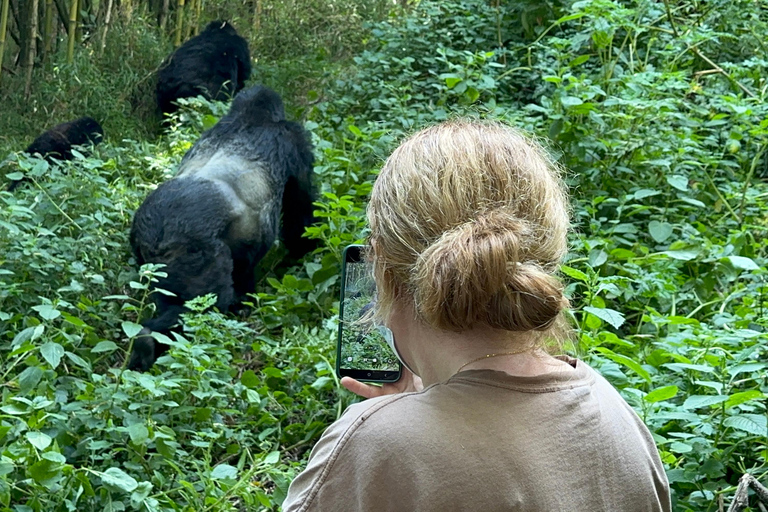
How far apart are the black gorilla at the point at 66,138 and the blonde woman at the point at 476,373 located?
403 cm

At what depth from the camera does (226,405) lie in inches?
105

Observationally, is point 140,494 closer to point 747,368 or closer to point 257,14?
point 747,368

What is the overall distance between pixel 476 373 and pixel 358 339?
38 centimetres

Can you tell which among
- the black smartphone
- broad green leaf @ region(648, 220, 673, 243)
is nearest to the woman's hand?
the black smartphone

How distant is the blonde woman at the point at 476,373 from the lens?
0.97 meters

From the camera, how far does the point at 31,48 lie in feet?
19.7

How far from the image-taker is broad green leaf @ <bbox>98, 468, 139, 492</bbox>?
201 cm

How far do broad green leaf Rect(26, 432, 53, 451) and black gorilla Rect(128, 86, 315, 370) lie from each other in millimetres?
1068

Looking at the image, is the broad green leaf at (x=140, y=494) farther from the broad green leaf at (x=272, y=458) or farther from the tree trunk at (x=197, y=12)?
the tree trunk at (x=197, y=12)

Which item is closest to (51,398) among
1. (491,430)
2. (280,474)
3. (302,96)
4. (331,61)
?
(280,474)

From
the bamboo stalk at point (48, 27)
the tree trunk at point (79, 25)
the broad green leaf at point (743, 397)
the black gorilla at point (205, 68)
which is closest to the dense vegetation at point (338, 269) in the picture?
the broad green leaf at point (743, 397)

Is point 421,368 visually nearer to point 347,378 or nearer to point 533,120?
point 347,378

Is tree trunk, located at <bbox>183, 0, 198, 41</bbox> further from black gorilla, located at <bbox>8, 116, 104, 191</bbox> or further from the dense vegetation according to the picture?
black gorilla, located at <bbox>8, 116, 104, 191</bbox>

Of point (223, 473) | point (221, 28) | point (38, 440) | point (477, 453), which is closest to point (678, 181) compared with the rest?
point (223, 473)
